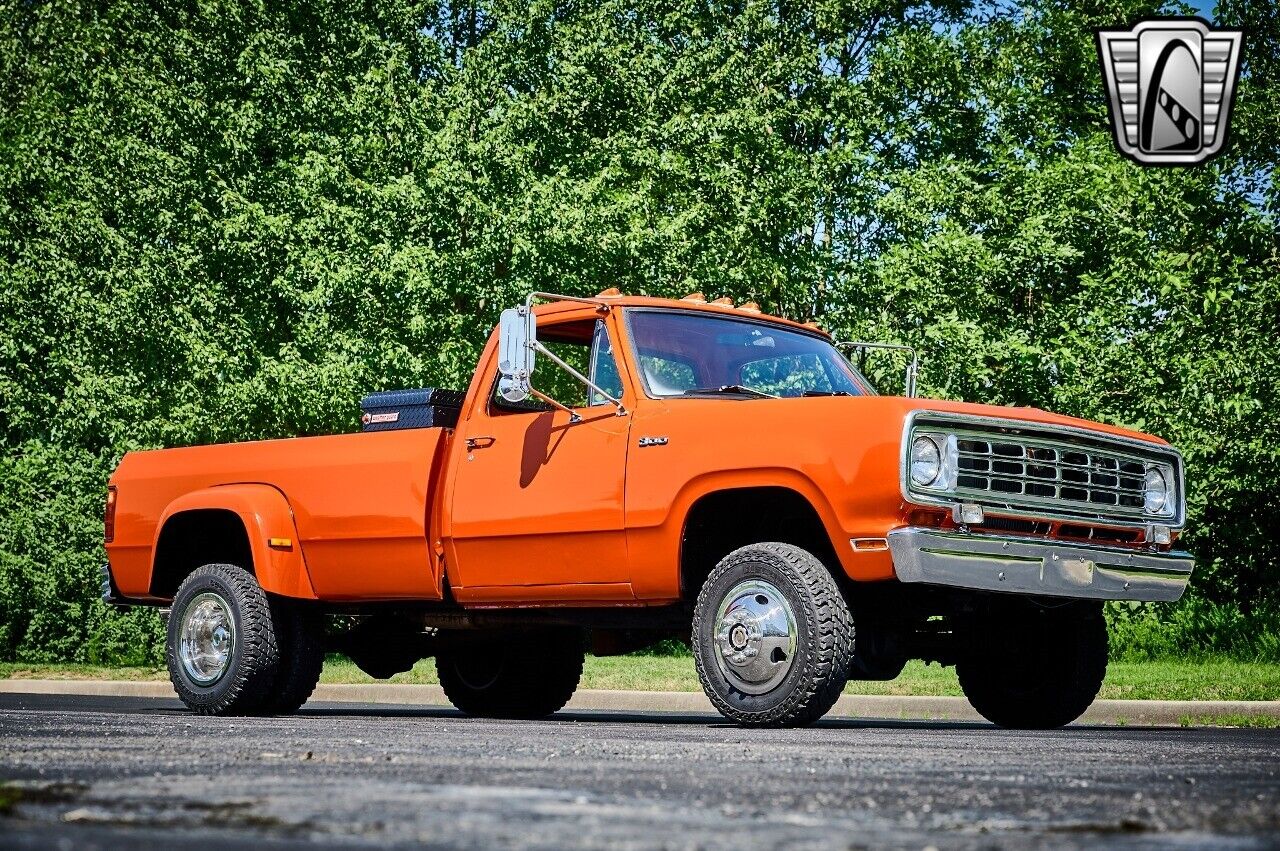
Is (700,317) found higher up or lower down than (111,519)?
higher up

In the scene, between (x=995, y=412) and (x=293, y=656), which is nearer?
(x=995, y=412)

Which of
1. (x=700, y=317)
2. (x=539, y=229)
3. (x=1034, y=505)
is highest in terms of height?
(x=539, y=229)

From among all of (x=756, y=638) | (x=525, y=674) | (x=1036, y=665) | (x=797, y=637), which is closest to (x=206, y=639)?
(x=525, y=674)

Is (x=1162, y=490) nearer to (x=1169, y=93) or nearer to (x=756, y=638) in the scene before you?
(x=756, y=638)

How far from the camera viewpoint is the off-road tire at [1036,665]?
9.91 meters

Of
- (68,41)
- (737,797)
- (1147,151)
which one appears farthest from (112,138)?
(737,797)

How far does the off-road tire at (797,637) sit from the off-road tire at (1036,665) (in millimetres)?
1351

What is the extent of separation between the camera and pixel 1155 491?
31.9 feet

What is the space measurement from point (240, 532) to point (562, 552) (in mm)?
2723

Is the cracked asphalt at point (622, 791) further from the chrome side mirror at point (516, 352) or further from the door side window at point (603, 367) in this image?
the door side window at point (603, 367)

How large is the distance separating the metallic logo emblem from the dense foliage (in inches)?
19.0

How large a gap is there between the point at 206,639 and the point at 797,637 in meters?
4.23

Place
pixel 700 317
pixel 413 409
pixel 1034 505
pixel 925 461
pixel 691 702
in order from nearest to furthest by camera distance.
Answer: pixel 925 461 < pixel 1034 505 < pixel 700 317 < pixel 413 409 < pixel 691 702

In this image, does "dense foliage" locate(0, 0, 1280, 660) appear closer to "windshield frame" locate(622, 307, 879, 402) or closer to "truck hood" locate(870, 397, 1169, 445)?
"windshield frame" locate(622, 307, 879, 402)
